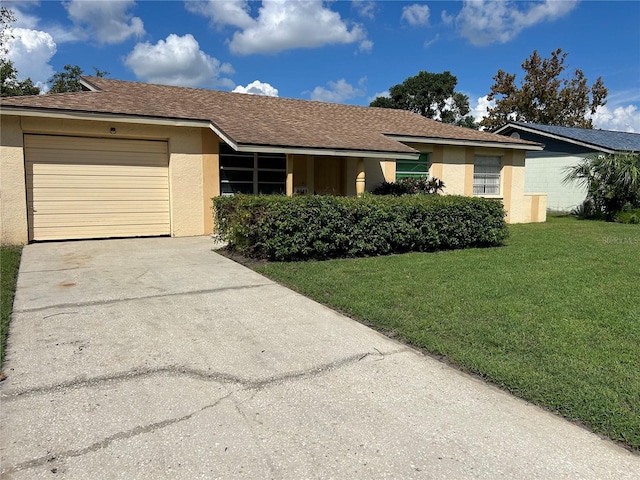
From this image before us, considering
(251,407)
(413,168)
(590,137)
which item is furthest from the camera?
(590,137)

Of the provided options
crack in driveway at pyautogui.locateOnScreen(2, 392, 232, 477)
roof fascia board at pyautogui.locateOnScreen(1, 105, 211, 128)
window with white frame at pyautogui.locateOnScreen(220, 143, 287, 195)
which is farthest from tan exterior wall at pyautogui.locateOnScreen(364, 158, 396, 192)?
crack in driveway at pyautogui.locateOnScreen(2, 392, 232, 477)

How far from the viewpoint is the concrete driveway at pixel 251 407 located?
2637 mm

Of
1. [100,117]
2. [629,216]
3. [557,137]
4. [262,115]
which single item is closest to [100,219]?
[100,117]

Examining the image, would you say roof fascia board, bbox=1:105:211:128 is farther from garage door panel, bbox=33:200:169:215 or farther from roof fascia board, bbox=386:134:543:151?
roof fascia board, bbox=386:134:543:151

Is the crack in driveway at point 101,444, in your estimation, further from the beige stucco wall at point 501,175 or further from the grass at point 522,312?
the beige stucco wall at point 501,175

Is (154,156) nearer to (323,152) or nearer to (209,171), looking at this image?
(209,171)

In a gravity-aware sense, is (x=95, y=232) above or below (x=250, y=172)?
below

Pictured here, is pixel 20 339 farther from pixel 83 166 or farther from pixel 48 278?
pixel 83 166

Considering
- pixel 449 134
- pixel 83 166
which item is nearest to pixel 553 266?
pixel 449 134

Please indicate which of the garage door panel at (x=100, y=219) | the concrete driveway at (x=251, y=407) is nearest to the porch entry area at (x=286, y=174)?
the garage door panel at (x=100, y=219)

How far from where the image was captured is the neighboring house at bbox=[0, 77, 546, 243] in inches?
411

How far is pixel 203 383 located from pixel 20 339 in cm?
221

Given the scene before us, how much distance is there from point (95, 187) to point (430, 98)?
4661cm

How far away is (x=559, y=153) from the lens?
22812mm
